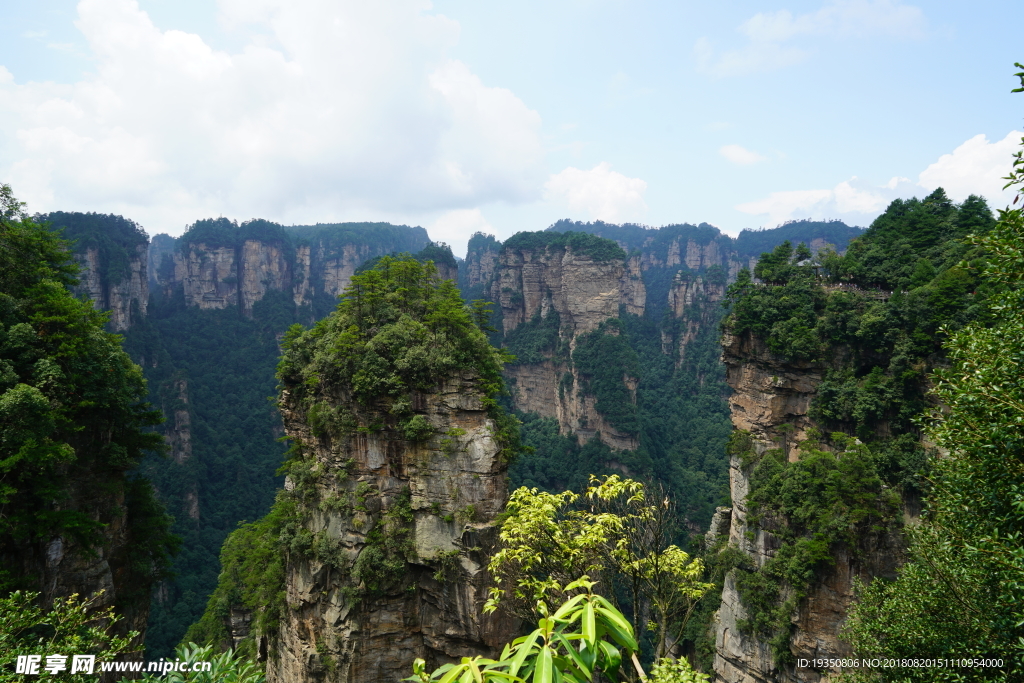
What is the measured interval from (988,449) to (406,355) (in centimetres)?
1405

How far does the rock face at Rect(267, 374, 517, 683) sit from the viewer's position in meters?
15.6

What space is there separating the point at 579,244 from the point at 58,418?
5358 centimetres

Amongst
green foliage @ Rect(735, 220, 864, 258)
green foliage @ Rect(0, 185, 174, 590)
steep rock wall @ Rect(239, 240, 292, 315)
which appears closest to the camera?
green foliage @ Rect(0, 185, 174, 590)

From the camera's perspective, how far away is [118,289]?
189ft

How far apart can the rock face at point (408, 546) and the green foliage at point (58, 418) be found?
5353mm

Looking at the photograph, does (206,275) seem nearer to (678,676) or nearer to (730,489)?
(730,489)

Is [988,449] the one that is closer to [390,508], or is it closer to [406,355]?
[406,355]

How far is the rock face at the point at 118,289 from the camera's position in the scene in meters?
54.2

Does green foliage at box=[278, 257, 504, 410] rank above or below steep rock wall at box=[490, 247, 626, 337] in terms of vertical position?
below

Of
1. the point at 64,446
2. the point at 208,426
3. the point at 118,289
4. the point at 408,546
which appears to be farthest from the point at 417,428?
the point at 118,289

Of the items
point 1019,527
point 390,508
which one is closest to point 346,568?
point 390,508

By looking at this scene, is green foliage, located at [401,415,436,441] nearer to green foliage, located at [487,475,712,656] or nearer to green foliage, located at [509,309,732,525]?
green foliage, located at [487,475,712,656]

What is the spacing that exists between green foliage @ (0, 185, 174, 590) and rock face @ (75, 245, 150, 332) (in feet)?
152

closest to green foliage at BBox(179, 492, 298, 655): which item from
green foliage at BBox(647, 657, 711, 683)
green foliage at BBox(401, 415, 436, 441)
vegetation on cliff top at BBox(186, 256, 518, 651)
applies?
vegetation on cliff top at BBox(186, 256, 518, 651)
